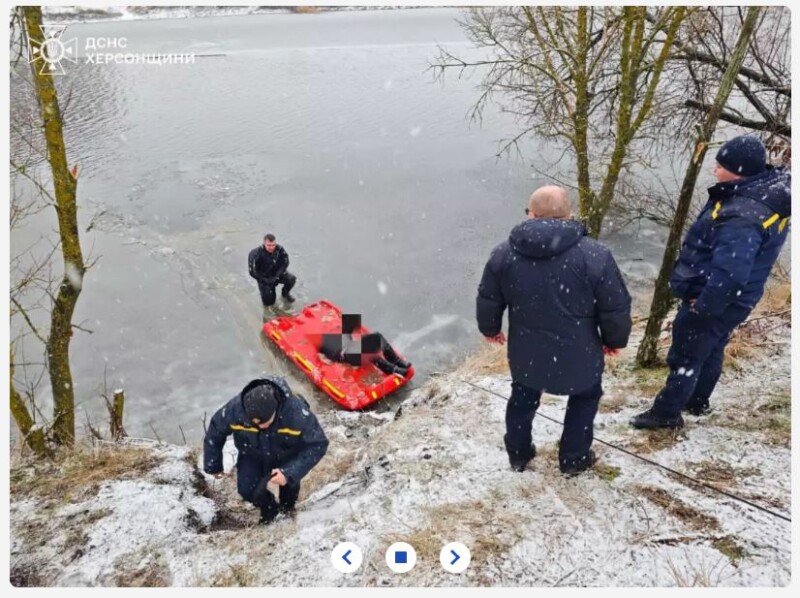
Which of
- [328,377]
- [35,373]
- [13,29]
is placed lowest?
[35,373]

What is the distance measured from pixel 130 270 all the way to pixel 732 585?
9.81 metres

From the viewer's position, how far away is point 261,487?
355 centimetres

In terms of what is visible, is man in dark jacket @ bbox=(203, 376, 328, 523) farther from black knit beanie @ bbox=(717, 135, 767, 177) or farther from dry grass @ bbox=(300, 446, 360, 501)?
black knit beanie @ bbox=(717, 135, 767, 177)

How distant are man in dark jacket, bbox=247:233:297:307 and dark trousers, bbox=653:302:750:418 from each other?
232 inches

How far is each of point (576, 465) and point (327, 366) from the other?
13.4ft

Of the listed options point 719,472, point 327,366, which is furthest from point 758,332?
point 327,366

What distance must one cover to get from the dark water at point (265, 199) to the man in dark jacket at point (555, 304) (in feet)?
14.4

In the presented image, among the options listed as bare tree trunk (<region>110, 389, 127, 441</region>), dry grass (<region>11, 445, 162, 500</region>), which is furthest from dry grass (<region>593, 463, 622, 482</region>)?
bare tree trunk (<region>110, 389, 127, 441</region>)

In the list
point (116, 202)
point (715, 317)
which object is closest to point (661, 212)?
point (715, 317)

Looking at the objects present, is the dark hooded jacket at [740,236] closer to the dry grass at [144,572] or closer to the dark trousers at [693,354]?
the dark trousers at [693,354]

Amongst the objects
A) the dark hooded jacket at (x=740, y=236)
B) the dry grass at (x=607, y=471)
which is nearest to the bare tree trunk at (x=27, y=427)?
the dry grass at (x=607, y=471)

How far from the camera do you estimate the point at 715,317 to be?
3.25 metres

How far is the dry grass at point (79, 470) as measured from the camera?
4176 millimetres

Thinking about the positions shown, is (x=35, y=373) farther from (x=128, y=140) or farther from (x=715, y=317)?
(x=128, y=140)
